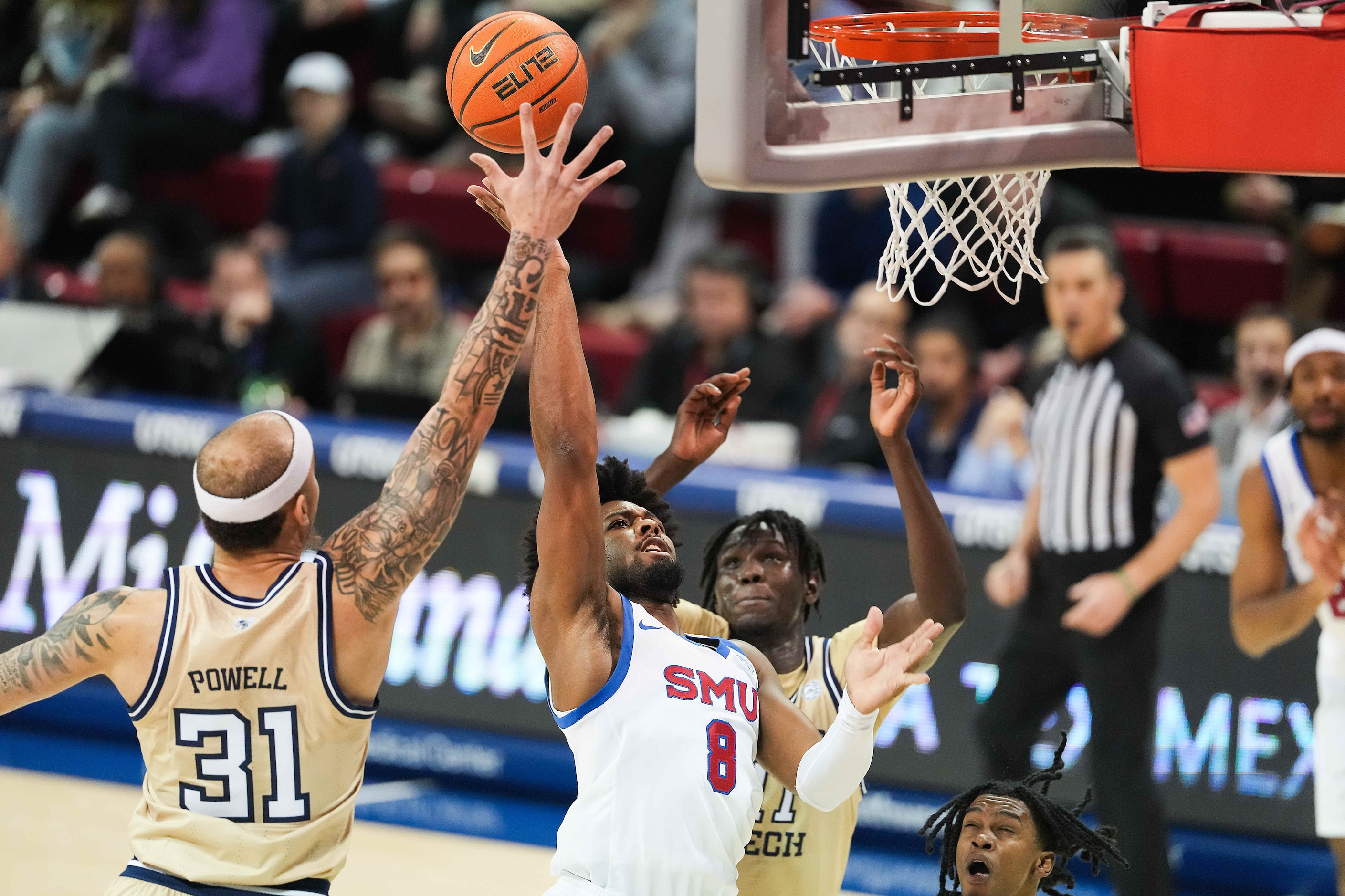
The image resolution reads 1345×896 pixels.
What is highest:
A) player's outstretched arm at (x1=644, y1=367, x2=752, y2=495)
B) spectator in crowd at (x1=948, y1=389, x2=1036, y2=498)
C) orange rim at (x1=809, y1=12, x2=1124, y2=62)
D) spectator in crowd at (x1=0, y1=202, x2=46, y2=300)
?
spectator in crowd at (x1=0, y1=202, x2=46, y2=300)

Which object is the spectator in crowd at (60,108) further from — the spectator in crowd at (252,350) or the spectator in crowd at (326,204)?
the spectator in crowd at (252,350)

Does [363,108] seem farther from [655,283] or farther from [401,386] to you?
[401,386]

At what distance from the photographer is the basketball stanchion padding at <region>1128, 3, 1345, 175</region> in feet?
13.1

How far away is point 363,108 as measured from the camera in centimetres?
1315

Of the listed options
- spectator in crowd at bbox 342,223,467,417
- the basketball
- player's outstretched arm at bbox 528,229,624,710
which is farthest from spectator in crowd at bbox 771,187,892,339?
player's outstretched arm at bbox 528,229,624,710

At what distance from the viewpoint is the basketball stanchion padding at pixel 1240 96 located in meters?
4.00

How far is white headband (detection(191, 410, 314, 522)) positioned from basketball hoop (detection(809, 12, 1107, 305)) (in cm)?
142

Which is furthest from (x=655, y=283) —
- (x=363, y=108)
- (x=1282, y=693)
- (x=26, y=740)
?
(x=1282, y=693)

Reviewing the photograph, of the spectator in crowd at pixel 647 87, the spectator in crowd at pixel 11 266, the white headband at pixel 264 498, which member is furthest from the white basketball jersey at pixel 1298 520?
the spectator in crowd at pixel 11 266

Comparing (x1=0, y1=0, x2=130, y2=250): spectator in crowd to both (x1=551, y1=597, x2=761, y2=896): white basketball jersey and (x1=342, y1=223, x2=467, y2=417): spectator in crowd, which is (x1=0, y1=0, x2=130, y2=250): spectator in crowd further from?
(x1=551, y1=597, x2=761, y2=896): white basketball jersey

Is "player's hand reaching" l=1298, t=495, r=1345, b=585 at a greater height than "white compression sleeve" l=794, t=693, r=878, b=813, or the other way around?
"player's hand reaching" l=1298, t=495, r=1345, b=585

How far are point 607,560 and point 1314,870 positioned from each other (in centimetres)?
388

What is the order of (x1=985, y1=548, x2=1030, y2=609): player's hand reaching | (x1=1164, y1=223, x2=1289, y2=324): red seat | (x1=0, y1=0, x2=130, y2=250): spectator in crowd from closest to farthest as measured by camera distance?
(x1=985, y1=548, x2=1030, y2=609): player's hand reaching, (x1=1164, y1=223, x2=1289, y2=324): red seat, (x1=0, y1=0, x2=130, y2=250): spectator in crowd

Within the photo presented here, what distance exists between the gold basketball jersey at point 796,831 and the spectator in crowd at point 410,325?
470 centimetres
